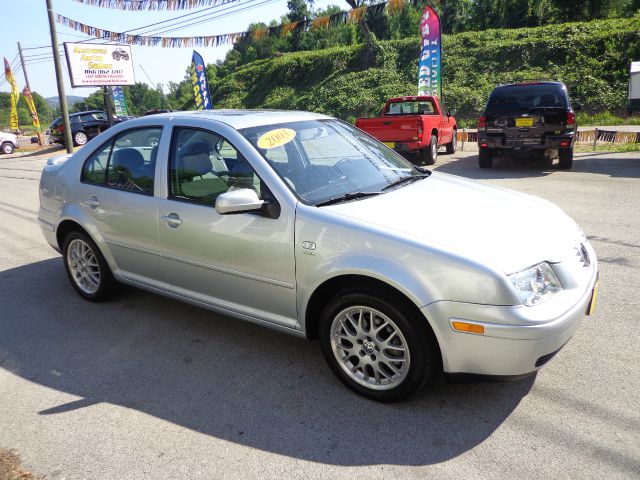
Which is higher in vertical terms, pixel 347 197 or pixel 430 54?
pixel 430 54

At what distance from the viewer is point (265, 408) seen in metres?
2.87

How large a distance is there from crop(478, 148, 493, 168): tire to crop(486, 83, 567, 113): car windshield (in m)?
0.92

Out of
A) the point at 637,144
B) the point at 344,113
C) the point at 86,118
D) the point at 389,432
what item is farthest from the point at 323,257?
the point at 344,113

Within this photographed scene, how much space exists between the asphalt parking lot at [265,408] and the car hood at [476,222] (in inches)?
5.4

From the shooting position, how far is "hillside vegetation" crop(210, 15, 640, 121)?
24719 millimetres

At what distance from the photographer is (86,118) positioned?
2505 centimetres

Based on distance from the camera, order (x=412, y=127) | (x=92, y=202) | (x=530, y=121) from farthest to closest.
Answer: (x=412, y=127), (x=530, y=121), (x=92, y=202)

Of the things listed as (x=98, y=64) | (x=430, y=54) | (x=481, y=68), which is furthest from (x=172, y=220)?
(x=481, y=68)

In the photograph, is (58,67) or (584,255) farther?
(58,67)

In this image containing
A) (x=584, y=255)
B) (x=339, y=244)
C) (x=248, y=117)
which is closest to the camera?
(x=339, y=244)

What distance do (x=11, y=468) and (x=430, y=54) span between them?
1813cm

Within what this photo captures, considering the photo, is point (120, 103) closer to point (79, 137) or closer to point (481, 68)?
point (79, 137)

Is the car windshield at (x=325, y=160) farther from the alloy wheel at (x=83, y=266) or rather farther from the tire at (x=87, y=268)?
the alloy wheel at (x=83, y=266)

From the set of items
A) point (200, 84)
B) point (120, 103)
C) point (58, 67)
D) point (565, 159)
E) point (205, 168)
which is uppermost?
point (58, 67)
